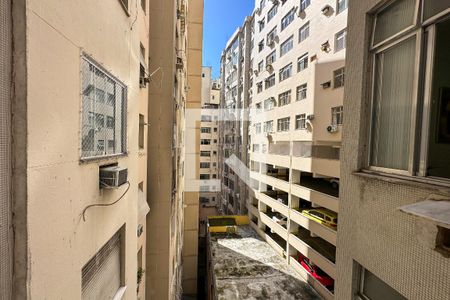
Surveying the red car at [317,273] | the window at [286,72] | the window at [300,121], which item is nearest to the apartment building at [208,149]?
the window at [286,72]

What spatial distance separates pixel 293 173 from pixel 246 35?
2135 centimetres

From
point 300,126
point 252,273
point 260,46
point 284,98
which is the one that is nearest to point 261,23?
point 260,46

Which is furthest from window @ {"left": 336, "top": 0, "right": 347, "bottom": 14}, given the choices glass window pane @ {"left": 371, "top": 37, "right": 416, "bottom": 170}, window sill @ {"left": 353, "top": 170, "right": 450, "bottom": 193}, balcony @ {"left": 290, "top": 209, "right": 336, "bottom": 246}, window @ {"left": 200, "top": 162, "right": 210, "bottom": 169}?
window @ {"left": 200, "top": 162, "right": 210, "bottom": 169}

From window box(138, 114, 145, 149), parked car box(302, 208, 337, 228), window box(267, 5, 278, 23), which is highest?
window box(267, 5, 278, 23)

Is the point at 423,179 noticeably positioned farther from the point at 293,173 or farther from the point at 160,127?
the point at 293,173

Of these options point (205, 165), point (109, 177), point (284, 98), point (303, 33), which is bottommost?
point (205, 165)

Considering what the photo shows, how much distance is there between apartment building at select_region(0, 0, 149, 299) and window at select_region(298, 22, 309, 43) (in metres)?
15.3

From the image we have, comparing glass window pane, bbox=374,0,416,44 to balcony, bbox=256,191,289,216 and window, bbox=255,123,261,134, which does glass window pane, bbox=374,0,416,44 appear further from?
window, bbox=255,123,261,134

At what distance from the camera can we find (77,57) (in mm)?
2463

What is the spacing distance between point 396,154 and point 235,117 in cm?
2949

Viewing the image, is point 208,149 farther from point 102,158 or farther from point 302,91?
point 102,158

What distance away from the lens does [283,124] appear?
1898cm

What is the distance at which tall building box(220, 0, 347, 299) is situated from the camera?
12.7 m

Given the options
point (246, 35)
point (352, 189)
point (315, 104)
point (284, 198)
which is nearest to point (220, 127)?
point (246, 35)
